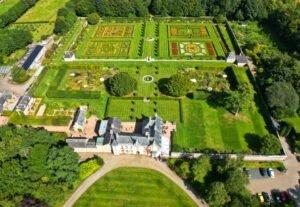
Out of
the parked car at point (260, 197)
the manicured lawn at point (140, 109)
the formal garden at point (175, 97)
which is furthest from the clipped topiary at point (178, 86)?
the parked car at point (260, 197)

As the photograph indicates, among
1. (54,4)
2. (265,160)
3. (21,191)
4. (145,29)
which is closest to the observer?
(21,191)

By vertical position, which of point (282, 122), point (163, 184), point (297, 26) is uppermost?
point (297, 26)

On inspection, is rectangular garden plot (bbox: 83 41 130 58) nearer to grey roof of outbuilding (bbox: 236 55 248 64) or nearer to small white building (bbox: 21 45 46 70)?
small white building (bbox: 21 45 46 70)

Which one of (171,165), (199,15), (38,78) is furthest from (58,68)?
(199,15)

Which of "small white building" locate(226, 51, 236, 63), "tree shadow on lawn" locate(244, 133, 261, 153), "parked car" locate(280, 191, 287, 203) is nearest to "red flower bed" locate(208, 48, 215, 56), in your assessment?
"small white building" locate(226, 51, 236, 63)

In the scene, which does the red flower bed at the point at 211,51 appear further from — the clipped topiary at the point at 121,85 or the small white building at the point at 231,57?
the clipped topiary at the point at 121,85

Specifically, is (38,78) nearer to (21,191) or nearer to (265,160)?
(21,191)
